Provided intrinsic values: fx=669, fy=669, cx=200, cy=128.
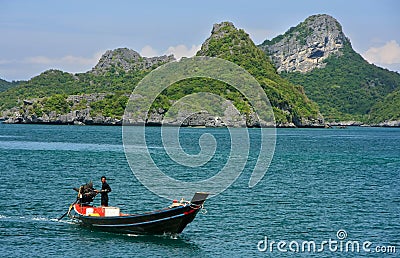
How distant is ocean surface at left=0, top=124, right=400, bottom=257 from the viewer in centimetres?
3353

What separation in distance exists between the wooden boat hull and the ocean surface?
1.48 feet

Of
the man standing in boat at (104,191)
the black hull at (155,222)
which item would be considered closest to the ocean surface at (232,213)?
the black hull at (155,222)

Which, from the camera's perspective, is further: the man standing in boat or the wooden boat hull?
the man standing in boat

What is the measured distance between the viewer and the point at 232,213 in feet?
143

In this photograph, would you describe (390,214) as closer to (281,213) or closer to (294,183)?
(281,213)

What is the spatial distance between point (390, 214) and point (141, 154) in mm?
53000

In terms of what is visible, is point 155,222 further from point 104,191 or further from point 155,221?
point 104,191

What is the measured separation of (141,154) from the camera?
92688 millimetres

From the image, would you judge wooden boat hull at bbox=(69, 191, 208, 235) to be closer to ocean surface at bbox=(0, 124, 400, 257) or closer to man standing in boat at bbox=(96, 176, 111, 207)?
ocean surface at bbox=(0, 124, 400, 257)

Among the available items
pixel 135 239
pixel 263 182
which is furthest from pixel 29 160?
pixel 135 239

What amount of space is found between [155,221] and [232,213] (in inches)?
382

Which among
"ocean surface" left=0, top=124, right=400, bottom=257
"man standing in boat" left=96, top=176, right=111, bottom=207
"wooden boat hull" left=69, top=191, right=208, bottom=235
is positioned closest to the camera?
"ocean surface" left=0, top=124, right=400, bottom=257

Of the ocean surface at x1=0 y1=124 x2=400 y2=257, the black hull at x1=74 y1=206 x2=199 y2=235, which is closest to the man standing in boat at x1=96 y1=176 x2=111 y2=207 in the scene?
the ocean surface at x1=0 y1=124 x2=400 y2=257

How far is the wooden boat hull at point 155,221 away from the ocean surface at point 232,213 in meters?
0.45
